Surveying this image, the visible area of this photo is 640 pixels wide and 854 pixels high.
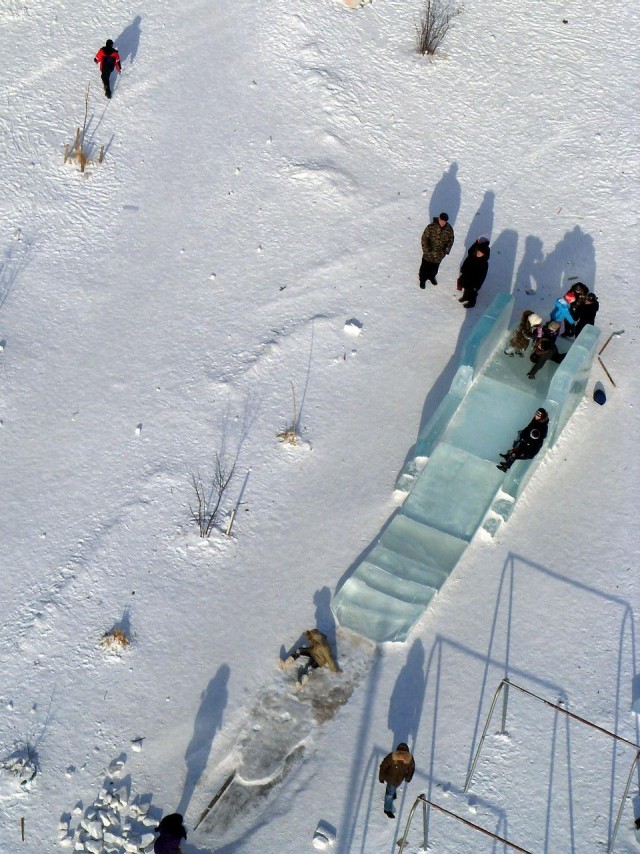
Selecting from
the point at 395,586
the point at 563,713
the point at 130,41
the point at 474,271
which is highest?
the point at 130,41

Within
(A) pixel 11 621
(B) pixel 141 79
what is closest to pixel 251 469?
(A) pixel 11 621

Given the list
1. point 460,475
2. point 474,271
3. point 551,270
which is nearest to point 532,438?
point 460,475

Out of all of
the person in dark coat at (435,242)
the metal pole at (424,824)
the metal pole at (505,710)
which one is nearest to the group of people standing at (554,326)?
the person in dark coat at (435,242)

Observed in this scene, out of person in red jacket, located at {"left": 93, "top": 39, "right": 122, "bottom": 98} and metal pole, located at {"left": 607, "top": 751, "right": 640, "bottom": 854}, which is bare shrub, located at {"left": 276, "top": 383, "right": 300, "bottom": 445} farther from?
person in red jacket, located at {"left": 93, "top": 39, "right": 122, "bottom": 98}

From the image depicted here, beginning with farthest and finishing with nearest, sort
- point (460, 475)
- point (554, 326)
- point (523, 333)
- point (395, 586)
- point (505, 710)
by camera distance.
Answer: point (523, 333) → point (554, 326) → point (460, 475) → point (395, 586) → point (505, 710)

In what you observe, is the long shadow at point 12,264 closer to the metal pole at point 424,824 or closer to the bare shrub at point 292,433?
the bare shrub at point 292,433

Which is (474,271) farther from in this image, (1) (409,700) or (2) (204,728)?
(2) (204,728)
